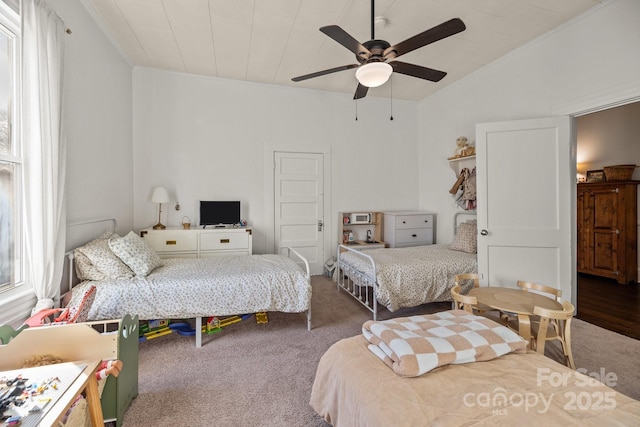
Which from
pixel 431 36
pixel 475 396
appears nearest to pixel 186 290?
pixel 475 396

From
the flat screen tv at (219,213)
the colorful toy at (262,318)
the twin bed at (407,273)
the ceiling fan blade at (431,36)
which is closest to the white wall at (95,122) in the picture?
the flat screen tv at (219,213)

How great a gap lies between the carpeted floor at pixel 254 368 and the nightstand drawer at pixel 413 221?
5.50 ft

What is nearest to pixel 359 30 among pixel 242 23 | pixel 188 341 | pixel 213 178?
pixel 242 23

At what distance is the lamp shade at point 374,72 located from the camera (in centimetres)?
202

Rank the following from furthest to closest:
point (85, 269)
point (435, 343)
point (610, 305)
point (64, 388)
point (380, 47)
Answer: point (610, 305), point (85, 269), point (380, 47), point (435, 343), point (64, 388)

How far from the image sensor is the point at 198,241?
3.47m

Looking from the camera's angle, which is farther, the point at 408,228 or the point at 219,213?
the point at 408,228

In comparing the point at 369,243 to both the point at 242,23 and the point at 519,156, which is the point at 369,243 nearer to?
the point at 519,156

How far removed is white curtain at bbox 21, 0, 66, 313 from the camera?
177cm

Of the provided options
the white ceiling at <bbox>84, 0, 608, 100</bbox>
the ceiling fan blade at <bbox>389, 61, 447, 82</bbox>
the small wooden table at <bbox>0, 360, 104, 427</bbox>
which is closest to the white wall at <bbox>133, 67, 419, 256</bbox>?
the white ceiling at <bbox>84, 0, 608, 100</bbox>

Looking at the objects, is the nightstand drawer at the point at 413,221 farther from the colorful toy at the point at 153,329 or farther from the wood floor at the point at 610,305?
the colorful toy at the point at 153,329

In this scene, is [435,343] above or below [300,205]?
below

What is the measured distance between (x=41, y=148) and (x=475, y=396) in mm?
2823

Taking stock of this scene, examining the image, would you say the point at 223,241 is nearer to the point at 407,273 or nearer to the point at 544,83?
the point at 407,273
